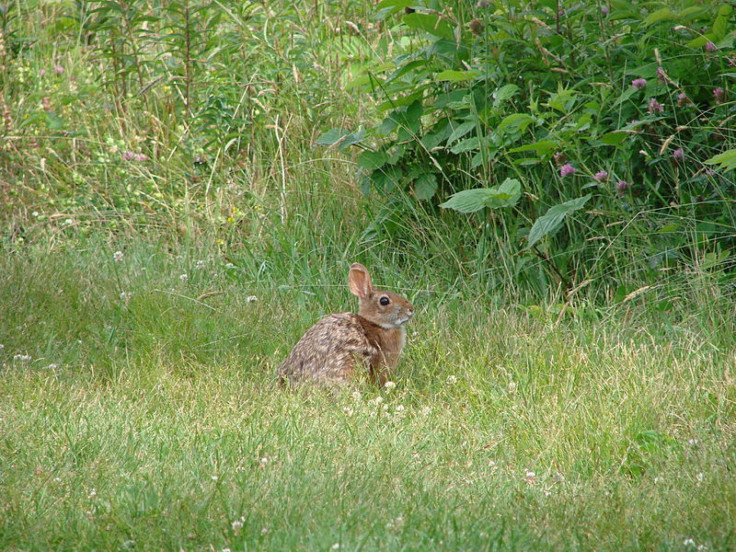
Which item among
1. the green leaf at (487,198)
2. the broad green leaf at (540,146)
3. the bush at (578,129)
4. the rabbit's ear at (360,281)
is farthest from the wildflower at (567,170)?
the rabbit's ear at (360,281)

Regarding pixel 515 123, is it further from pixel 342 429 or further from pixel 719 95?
pixel 342 429

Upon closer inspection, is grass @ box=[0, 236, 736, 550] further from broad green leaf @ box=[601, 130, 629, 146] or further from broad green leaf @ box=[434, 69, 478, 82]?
broad green leaf @ box=[434, 69, 478, 82]

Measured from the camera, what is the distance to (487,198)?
5676 mm

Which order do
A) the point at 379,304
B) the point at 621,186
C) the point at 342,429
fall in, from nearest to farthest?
the point at 342,429, the point at 379,304, the point at 621,186

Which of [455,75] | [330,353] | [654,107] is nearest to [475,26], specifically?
[455,75]

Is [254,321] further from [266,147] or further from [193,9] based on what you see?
[193,9]

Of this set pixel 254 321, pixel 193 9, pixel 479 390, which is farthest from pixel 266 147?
pixel 479 390

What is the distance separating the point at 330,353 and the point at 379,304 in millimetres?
480

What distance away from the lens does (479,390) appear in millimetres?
4883

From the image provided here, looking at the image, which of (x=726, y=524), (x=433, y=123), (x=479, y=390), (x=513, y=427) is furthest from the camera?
(x=433, y=123)

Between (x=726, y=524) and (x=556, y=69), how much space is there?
9.93 ft

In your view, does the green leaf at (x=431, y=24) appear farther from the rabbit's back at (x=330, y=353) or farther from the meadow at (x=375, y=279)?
the rabbit's back at (x=330, y=353)

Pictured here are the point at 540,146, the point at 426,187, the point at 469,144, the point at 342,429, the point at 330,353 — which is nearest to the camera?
the point at 342,429

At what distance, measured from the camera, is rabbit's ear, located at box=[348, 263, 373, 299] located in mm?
5469
